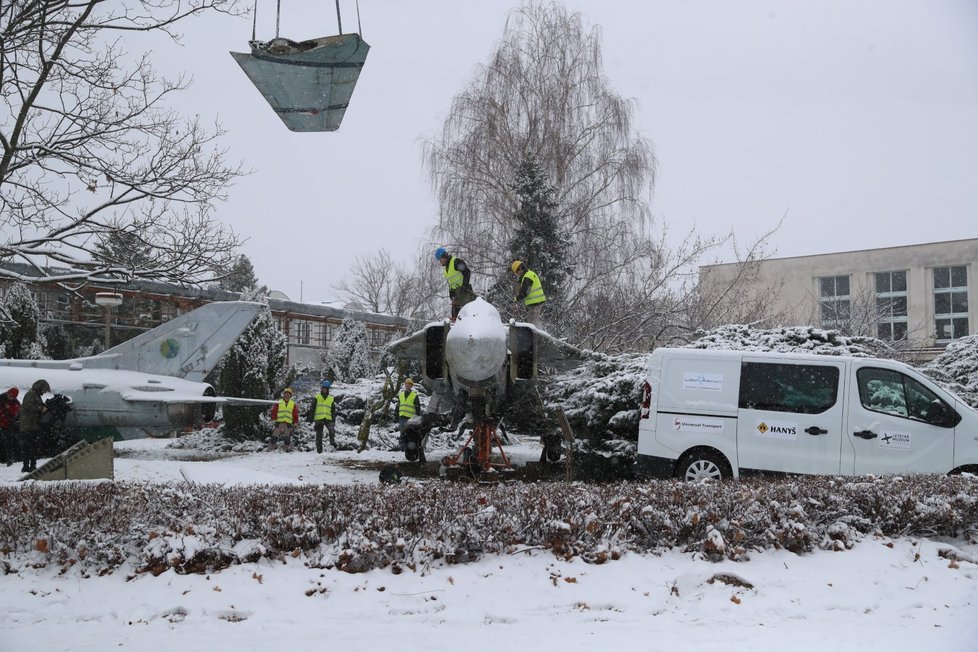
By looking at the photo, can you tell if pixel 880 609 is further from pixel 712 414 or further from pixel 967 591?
pixel 712 414

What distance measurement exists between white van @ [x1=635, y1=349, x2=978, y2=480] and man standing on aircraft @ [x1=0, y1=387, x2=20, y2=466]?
435 inches

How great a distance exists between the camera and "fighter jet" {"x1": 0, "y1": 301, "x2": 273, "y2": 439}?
53.0 feet

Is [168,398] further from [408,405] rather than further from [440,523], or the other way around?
[440,523]

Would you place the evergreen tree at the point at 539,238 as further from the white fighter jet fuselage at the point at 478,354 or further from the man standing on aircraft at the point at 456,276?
the man standing on aircraft at the point at 456,276

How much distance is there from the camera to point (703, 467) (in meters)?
9.90

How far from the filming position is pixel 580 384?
545 inches

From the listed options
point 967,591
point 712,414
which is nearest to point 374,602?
point 967,591

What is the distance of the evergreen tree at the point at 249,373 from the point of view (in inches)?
733

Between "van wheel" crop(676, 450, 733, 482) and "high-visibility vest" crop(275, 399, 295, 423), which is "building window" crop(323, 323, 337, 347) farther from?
"van wheel" crop(676, 450, 733, 482)

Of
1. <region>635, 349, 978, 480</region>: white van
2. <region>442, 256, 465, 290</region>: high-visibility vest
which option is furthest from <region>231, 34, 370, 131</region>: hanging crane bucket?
<region>635, 349, 978, 480</region>: white van

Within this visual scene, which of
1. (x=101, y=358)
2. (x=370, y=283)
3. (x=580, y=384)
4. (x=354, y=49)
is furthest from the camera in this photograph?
(x=370, y=283)

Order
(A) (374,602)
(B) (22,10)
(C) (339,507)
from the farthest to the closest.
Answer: (B) (22,10) < (C) (339,507) < (A) (374,602)

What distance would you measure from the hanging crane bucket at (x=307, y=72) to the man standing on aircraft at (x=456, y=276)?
5.89 meters

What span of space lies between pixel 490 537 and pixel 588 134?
19.9m
